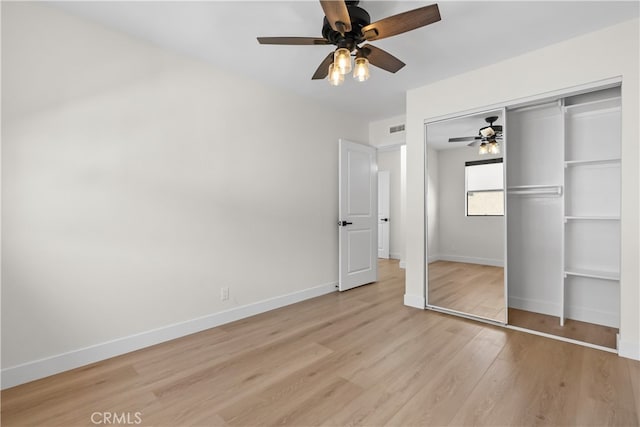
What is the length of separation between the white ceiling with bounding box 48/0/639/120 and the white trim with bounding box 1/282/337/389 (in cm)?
258

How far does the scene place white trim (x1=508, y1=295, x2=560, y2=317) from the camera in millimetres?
3265

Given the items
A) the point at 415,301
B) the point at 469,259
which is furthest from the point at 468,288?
the point at 415,301

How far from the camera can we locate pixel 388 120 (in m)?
4.72

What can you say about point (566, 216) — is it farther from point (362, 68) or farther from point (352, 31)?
point (352, 31)

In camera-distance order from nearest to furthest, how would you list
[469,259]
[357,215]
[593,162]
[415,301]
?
1. [593,162]
2. [469,259]
3. [415,301]
4. [357,215]

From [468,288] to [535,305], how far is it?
30.3 inches

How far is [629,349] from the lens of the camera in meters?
2.32

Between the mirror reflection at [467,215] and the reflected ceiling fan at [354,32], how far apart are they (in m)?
1.48

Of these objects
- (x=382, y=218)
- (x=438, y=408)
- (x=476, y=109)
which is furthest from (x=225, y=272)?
(x=382, y=218)

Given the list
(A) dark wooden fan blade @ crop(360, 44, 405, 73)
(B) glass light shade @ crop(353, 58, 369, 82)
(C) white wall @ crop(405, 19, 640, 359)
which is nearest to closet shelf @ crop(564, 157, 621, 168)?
(C) white wall @ crop(405, 19, 640, 359)

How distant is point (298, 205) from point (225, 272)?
126cm

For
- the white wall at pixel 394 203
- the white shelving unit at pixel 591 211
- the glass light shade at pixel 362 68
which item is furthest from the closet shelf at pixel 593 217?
the white wall at pixel 394 203

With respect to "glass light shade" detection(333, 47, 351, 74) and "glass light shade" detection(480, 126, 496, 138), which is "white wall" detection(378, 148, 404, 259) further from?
"glass light shade" detection(333, 47, 351, 74)

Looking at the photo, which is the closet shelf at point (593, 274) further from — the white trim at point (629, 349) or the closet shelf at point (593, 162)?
the closet shelf at point (593, 162)
